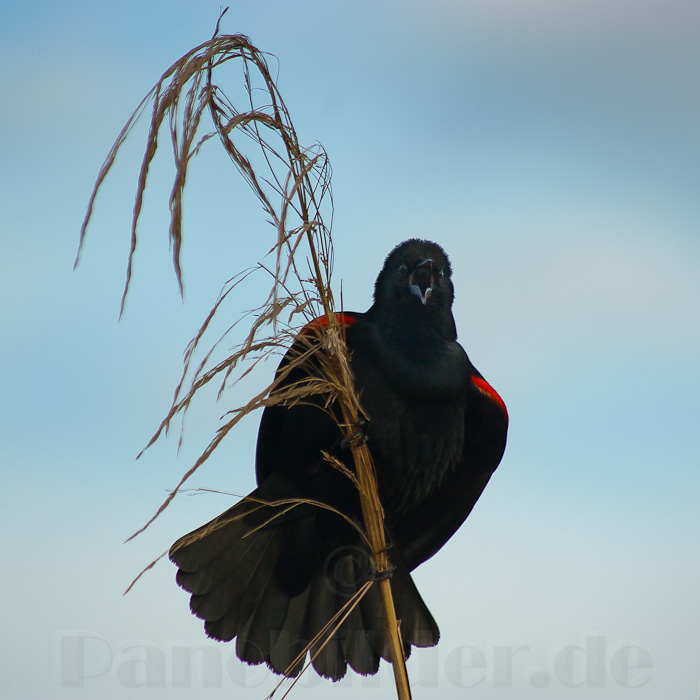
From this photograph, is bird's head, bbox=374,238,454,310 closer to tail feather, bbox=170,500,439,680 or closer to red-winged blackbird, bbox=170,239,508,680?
red-winged blackbird, bbox=170,239,508,680

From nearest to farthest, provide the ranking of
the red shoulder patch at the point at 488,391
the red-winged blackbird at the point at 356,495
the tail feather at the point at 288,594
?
the red-winged blackbird at the point at 356,495 → the tail feather at the point at 288,594 → the red shoulder patch at the point at 488,391

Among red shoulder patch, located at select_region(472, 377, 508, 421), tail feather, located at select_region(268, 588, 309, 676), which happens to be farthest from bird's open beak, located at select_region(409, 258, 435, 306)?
tail feather, located at select_region(268, 588, 309, 676)

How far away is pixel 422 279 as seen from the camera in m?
3.06

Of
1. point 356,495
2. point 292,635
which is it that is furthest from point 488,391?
point 292,635

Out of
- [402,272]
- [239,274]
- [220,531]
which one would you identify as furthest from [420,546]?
[239,274]

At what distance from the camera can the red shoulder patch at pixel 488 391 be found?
331 cm

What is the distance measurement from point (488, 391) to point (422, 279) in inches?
23.2

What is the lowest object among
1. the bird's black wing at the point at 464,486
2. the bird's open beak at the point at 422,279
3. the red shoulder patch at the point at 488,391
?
the bird's black wing at the point at 464,486

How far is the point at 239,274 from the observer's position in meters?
2.08

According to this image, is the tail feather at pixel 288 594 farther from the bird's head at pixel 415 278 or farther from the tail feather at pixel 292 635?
the bird's head at pixel 415 278

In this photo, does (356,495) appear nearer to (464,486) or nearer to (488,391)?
(464,486)

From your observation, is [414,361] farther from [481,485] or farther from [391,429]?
[481,485]

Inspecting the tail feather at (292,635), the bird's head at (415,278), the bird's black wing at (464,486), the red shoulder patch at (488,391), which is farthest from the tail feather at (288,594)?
the bird's head at (415,278)

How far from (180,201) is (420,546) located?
2094mm
